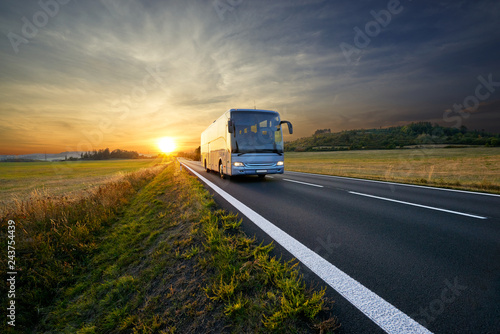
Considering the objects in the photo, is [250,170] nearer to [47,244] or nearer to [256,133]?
[256,133]

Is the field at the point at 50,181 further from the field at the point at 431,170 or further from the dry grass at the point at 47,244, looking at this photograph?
the field at the point at 431,170

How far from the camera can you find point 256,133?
11.2 m

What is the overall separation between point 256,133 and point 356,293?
947 centimetres

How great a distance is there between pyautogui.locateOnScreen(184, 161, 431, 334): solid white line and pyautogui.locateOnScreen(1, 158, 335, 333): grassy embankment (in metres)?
0.30

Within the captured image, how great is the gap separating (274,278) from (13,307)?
4252 millimetres

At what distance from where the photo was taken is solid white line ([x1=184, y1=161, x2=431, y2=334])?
1.75m

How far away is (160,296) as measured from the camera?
9.27 feet

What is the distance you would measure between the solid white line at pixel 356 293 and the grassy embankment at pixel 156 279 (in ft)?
0.98

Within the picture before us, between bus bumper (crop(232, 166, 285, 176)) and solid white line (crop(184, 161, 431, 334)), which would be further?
bus bumper (crop(232, 166, 285, 176))

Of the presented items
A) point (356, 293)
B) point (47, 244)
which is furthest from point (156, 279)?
point (47, 244)

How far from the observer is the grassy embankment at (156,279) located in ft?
6.88

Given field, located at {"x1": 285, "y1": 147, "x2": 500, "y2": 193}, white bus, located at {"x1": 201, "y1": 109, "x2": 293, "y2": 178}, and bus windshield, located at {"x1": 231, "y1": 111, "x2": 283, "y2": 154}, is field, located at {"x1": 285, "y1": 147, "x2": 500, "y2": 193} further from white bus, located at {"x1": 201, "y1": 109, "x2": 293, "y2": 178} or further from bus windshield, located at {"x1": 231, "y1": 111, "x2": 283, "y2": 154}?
bus windshield, located at {"x1": 231, "y1": 111, "x2": 283, "y2": 154}

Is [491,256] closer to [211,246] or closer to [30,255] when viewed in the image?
→ [211,246]

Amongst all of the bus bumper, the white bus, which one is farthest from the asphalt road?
the white bus
